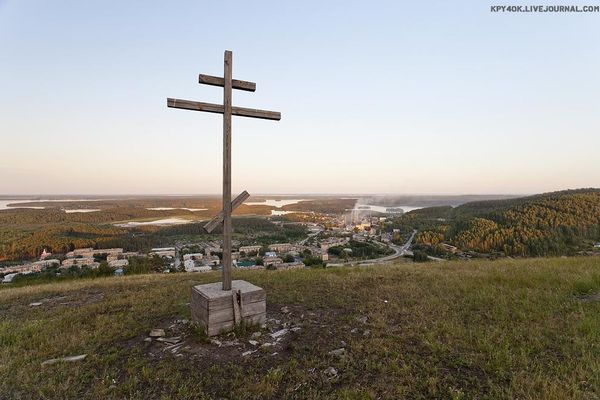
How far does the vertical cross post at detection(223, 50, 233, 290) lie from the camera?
17.5 feet

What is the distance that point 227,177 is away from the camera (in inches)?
211

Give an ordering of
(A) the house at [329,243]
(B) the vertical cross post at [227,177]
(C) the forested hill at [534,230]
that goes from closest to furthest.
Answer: (B) the vertical cross post at [227,177] < (C) the forested hill at [534,230] < (A) the house at [329,243]

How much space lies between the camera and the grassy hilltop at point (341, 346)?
3.38 meters

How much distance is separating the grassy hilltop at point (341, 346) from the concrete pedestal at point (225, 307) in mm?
254

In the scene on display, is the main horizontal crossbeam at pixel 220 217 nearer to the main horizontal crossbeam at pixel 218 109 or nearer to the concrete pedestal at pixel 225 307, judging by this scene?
the concrete pedestal at pixel 225 307

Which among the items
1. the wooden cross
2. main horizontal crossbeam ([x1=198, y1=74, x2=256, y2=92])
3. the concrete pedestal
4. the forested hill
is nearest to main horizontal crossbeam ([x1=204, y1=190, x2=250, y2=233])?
the wooden cross

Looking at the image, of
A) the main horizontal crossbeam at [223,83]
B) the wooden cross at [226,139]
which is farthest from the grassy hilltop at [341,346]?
the main horizontal crossbeam at [223,83]

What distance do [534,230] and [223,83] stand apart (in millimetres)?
35625

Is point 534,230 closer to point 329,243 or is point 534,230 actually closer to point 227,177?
point 329,243

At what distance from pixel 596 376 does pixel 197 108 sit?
6.86 m

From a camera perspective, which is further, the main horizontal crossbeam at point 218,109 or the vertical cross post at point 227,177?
the vertical cross post at point 227,177

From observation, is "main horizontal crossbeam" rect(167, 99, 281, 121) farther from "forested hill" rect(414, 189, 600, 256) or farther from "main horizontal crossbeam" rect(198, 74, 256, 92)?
"forested hill" rect(414, 189, 600, 256)

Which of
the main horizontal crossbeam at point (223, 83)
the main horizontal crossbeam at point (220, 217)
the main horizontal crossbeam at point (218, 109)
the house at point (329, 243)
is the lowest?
the house at point (329, 243)

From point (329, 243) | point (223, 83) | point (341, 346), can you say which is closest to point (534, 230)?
point (329, 243)
